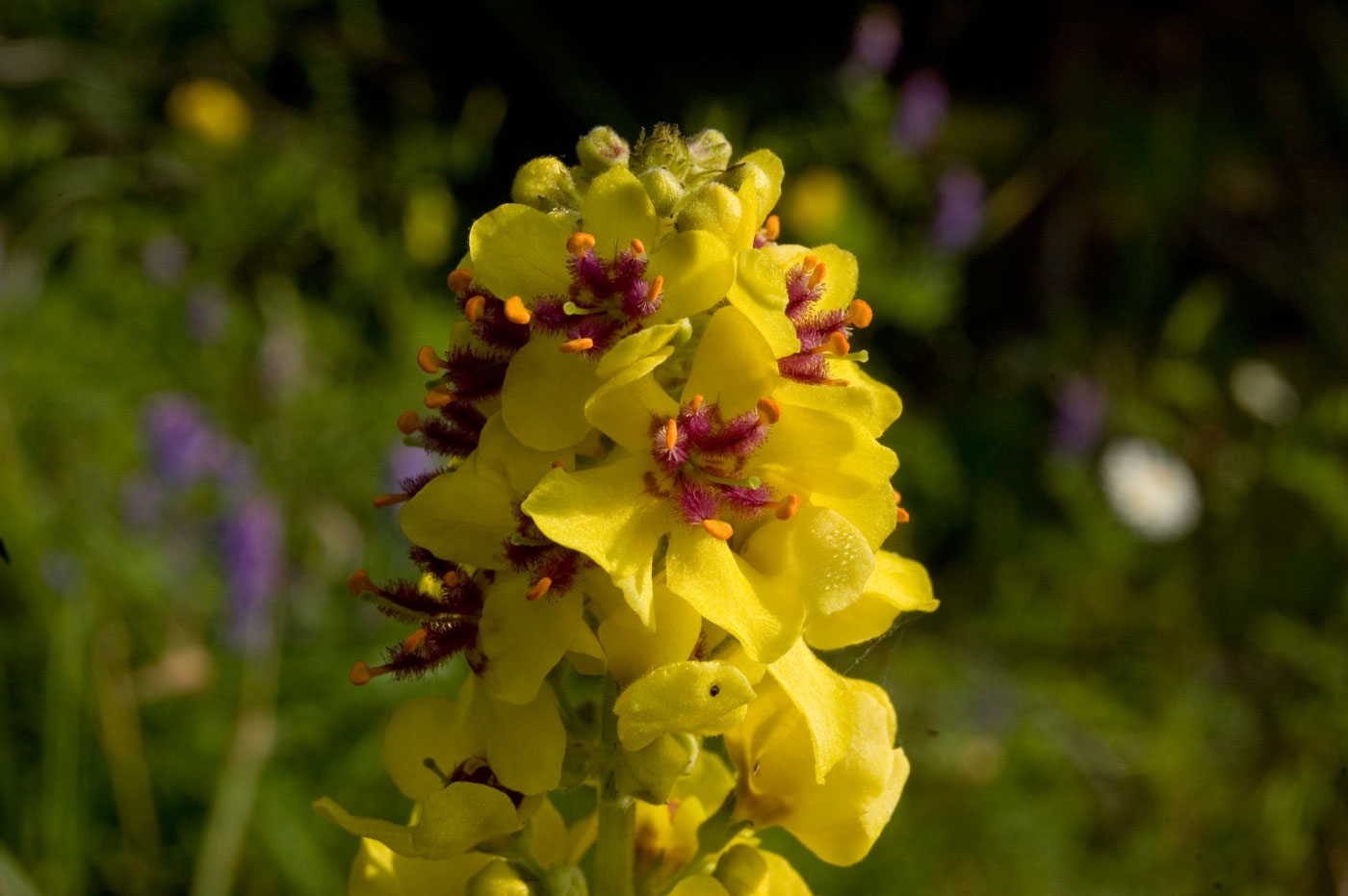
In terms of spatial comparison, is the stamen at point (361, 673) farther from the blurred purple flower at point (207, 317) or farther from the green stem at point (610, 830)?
the blurred purple flower at point (207, 317)

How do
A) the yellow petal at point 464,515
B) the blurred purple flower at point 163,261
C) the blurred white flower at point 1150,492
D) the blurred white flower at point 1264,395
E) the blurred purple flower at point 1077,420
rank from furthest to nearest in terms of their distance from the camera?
the blurred white flower at point 1264,395 < the blurred purple flower at point 1077,420 < the blurred white flower at point 1150,492 < the blurred purple flower at point 163,261 < the yellow petal at point 464,515

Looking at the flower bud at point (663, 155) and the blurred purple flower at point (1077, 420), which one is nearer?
the flower bud at point (663, 155)

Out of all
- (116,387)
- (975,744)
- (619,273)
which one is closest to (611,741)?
(619,273)

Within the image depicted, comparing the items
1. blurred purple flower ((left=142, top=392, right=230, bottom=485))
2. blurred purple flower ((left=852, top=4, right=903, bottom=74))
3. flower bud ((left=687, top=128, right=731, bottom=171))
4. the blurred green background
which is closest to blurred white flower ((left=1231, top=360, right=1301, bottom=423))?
the blurred green background

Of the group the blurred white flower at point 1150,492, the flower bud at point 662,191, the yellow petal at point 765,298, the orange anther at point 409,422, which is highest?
the flower bud at point 662,191

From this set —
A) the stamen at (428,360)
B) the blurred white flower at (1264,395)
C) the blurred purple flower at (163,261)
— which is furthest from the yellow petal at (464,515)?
the blurred white flower at (1264,395)

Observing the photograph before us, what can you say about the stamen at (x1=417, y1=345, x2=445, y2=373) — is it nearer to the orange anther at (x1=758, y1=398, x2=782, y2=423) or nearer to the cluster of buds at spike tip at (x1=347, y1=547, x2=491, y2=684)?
the cluster of buds at spike tip at (x1=347, y1=547, x2=491, y2=684)

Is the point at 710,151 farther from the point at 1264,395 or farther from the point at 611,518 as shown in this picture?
the point at 1264,395
